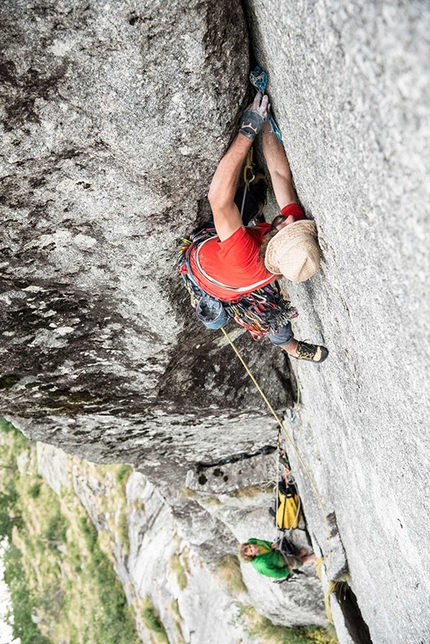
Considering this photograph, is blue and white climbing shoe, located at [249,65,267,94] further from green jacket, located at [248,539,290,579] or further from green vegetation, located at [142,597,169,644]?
green vegetation, located at [142,597,169,644]

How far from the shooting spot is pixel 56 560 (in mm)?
16484

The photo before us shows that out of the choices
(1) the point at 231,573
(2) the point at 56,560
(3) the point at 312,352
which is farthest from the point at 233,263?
(2) the point at 56,560

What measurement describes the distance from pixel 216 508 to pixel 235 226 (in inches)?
222

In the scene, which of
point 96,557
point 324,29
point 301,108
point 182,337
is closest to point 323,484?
point 182,337

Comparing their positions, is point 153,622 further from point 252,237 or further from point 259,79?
point 259,79

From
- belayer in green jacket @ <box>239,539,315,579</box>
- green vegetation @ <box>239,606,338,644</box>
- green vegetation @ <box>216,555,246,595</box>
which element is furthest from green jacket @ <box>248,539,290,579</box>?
green vegetation @ <box>216,555,246,595</box>

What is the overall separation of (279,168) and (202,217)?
67 centimetres

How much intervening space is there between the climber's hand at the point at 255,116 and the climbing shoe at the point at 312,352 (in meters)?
1.45

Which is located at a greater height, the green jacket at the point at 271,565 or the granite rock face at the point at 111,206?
the granite rock face at the point at 111,206

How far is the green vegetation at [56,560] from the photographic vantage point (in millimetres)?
13336

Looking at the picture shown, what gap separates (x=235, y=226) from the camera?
10.7ft

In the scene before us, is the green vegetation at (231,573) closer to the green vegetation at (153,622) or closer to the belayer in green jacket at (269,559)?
the belayer in green jacket at (269,559)

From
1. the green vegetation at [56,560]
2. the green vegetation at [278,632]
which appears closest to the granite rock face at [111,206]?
the green vegetation at [278,632]

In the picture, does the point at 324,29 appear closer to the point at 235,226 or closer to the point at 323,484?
the point at 235,226
